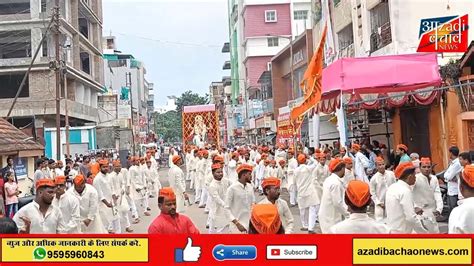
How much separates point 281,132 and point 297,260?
16.7m

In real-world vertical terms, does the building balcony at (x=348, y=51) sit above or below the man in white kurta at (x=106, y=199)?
above

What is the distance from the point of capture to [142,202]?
1636cm

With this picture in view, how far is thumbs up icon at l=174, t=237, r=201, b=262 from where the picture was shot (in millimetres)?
3992

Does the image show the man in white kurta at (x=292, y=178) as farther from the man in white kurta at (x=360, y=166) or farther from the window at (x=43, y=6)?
the window at (x=43, y=6)

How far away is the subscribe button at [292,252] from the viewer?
388 cm

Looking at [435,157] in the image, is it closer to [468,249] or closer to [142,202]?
[142,202]

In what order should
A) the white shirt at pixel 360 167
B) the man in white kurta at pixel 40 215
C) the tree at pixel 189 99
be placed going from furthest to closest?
the tree at pixel 189 99 → the white shirt at pixel 360 167 → the man in white kurta at pixel 40 215

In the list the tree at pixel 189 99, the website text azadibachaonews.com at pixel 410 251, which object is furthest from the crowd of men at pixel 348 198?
the tree at pixel 189 99

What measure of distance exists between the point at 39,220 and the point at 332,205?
12.4 feet

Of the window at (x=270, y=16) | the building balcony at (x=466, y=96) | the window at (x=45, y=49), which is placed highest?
the window at (x=270, y=16)

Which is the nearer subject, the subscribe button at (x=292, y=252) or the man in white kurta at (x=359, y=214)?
the subscribe button at (x=292, y=252)

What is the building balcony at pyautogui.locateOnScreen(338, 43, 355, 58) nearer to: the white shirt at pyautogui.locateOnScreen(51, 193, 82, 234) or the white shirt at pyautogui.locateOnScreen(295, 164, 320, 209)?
the white shirt at pyautogui.locateOnScreen(295, 164, 320, 209)

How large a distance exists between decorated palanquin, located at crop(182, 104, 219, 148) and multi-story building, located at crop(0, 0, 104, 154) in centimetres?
731

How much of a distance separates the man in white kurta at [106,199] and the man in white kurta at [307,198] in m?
3.84
